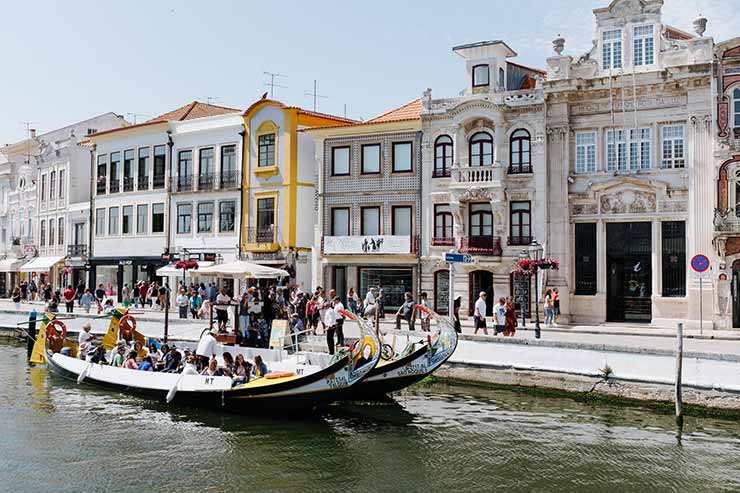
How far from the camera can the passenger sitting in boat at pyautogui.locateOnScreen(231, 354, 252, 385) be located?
65.5 ft

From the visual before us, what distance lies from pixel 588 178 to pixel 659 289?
5.42 meters

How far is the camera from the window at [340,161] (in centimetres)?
3866

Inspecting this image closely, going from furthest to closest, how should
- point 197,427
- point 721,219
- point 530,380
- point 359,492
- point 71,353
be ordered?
point 721,219 → point 71,353 → point 530,380 → point 197,427 → point 359,492

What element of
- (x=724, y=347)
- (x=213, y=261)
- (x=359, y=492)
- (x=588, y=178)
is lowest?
(x=359, y=492)

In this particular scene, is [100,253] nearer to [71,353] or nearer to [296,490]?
[71,353]

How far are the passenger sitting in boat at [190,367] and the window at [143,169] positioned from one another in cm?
2638

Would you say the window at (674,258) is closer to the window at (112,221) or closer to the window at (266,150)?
the window at (266,150)

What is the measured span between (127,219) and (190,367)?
27.9 m

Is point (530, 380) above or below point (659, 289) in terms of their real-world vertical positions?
below

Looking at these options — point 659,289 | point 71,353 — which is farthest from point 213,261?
point 659,289

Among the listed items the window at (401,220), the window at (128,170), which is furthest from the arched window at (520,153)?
the window at (128,170)

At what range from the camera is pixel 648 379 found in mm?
21281

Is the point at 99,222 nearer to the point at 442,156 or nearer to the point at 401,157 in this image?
the point at 401,157

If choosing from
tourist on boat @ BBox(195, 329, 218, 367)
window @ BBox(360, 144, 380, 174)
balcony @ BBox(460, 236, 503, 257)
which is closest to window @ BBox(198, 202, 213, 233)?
window @ BBox(360, 144, 380, 174)
